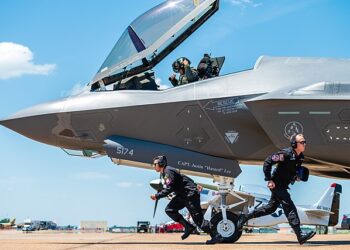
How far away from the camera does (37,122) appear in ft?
41.8

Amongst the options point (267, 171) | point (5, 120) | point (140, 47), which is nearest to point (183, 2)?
point (140, 47)

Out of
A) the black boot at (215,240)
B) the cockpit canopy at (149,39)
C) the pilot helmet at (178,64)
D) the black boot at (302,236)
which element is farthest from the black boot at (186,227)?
the cockpit canopy at (149,39)

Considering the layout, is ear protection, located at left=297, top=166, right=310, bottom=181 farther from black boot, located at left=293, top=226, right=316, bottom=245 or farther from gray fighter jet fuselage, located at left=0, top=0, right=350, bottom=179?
gray fighter jet fuselage, located at left=0, top=0, right=350, bottom=179

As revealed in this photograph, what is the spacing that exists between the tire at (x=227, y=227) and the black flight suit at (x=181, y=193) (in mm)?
702

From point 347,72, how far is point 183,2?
4249 millimetres

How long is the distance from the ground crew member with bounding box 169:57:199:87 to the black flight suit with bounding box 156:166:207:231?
2.93 m

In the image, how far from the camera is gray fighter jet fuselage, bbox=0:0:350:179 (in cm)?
1131

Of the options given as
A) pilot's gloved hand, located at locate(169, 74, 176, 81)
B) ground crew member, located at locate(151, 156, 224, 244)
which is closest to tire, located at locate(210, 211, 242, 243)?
ground crew member, located at locate(151, 156, 224, 244)

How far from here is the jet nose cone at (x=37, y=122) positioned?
12.7 meters

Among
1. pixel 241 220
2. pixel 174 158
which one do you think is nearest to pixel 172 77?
pixel 174 158

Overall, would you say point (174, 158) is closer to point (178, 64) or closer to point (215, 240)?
point (215, 240)

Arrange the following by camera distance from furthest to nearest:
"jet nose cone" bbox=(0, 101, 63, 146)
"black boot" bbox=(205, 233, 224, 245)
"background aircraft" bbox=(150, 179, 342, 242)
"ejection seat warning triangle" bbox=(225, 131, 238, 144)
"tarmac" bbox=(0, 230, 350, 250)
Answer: "background aircraft" bbox=(150, 179, 342, 242) → "jet nose cone" bbox=(0, 101, 63, 146) → "ejection seat warning triangle" bbox=(225, 131, 238, 144) → "black boot" bbox=(205, 233, 224, 245) → "tarmac" bbox=(0, 230, 350, 250)

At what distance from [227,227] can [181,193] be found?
139 cm

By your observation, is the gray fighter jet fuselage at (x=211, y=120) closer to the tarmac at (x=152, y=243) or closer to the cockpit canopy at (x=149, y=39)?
the cockpit canopy at (x=149, y=39)
